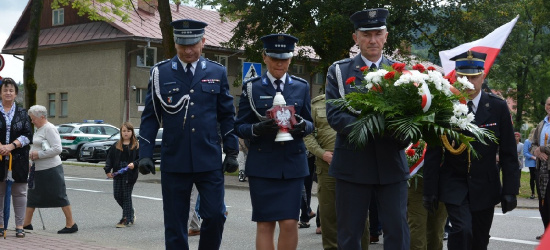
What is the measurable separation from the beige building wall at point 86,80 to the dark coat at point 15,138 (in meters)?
40.6

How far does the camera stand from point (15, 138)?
10391mm

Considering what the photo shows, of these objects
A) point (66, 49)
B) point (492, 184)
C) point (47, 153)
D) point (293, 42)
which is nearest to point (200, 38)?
point (293, 42)

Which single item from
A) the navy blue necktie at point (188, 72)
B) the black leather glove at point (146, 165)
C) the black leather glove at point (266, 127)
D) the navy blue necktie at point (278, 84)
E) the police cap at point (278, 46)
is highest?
the police cap at point (278, 46)

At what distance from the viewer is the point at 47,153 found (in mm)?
11211

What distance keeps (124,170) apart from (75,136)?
24470 millimetres

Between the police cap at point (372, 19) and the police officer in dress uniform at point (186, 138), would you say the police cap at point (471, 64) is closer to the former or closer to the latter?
the police cap at point (372, 19)

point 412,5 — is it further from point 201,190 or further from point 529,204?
point 201,190

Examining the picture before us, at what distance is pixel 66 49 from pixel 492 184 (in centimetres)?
5145

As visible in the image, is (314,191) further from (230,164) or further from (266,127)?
(266,127)

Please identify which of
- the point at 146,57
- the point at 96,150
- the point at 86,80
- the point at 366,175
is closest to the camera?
the point at 366,175

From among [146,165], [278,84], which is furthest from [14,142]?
[278,84]

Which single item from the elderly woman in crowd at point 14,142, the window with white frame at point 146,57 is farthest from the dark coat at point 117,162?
the window with white frame at point 146,57

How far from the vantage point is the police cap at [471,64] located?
6.62 meters

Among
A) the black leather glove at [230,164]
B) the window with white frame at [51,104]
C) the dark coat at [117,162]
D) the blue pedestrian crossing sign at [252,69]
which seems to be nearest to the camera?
the black leather glove at [230,164]
